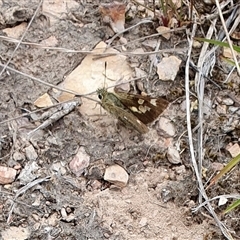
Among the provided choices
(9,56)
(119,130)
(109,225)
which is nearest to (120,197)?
(109,225)

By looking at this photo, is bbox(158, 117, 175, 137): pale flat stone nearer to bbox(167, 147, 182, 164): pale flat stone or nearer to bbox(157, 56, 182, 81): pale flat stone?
bbox(167, 147, 182, 164): pale flat stone

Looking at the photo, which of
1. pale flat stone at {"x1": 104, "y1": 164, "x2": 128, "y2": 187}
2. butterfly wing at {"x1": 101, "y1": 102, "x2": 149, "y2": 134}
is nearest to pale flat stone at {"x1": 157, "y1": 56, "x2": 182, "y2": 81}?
butterfly wing at {"x1": 101, "y1": 102, "x2": 149, "y2": 134}

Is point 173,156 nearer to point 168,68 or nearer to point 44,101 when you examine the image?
point 168,68

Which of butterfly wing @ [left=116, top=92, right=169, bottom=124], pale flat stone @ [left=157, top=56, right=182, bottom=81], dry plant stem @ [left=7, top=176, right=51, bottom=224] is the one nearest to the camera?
dry plant stem @ [left=7, top=176, right=51, bottom=224]

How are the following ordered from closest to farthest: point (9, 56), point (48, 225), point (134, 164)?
point (48, 225)
point (134, 164)
point (9, 56)

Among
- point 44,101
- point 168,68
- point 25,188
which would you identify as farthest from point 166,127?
point 25,188

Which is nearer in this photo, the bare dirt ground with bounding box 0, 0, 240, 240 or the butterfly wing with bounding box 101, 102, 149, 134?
the bare dirt ground with bounding box 0, 0, 240, 240

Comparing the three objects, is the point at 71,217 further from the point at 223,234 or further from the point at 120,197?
the point at 223,234

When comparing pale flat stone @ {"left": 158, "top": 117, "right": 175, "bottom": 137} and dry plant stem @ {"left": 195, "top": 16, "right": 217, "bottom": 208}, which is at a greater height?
dry plant stem @ {"left": 195, "top": 16, "right": 217, "bottom": 208}
